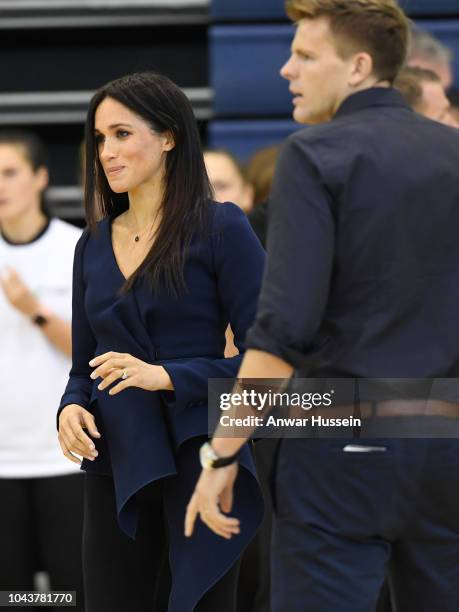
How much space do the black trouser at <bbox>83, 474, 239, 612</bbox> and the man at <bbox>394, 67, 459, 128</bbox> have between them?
1.47 meters

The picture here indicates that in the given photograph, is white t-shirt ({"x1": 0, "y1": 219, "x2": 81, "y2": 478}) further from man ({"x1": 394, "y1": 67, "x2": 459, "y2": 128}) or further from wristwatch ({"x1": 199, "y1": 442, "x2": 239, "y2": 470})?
wristwatch ({"x1": 199, "y1": 442, "x2": 239, "y2": 470})

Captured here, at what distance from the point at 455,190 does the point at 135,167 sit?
0.65 metres

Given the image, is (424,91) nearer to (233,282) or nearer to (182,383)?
(233,282)

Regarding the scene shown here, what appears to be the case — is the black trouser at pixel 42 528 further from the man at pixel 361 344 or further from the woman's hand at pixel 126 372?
the man at pixel 361 344

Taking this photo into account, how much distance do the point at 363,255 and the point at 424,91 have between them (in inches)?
62.7

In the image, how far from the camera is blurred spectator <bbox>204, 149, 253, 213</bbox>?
3.69 meters

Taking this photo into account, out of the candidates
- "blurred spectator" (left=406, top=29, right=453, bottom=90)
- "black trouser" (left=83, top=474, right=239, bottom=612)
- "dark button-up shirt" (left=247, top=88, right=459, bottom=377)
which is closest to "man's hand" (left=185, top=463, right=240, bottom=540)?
"dark button-up shirt" (left=247, top=88, right=459, bottom=377)

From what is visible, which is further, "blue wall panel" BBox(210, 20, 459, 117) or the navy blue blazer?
"blue wall panel" BBox(210, 20, 459, 117)

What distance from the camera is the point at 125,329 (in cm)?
213

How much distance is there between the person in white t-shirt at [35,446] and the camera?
10.4 ft

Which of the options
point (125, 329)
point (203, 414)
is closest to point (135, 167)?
point (125, 329)

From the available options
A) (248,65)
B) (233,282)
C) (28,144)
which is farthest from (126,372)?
(248,65)

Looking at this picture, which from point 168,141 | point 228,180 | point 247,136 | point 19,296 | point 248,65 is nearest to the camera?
point 168,141

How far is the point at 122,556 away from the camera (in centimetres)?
216
